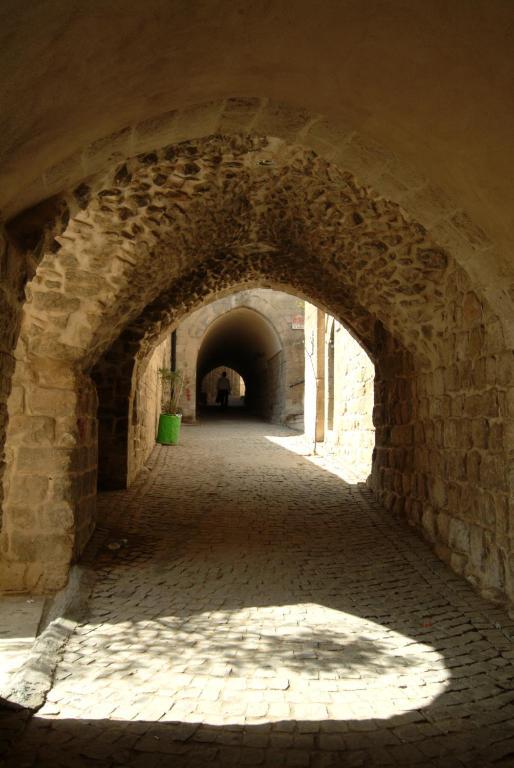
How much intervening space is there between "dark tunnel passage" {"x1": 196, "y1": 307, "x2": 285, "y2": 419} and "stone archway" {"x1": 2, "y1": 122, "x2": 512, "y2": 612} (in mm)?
10994

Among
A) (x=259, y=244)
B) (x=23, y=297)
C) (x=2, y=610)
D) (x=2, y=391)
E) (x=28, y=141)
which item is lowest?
(x=2, y=610)

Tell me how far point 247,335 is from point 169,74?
1827 centimetres

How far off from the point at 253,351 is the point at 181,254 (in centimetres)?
1575

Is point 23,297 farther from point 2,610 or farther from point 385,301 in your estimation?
point 385,301

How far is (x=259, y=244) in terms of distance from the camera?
21.5 feet

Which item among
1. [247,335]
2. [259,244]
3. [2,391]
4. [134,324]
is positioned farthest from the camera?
[247,335]

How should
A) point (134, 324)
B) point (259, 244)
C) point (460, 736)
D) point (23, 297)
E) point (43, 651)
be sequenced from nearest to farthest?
point (23, 297)
point (460, 736)
point (43, 651)
point (259, 244)
point (134, 324)

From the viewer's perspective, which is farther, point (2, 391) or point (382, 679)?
point (382, 679)

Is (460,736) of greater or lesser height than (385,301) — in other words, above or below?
below

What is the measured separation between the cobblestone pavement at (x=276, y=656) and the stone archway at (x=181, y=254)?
55 cm

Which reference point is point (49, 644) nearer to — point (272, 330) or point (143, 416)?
point (143, 416)

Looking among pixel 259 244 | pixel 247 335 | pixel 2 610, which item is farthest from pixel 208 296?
pixel 247 335

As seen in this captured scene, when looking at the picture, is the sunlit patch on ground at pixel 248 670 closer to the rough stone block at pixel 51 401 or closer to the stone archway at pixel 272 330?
the rough stone block at pixel 51 401

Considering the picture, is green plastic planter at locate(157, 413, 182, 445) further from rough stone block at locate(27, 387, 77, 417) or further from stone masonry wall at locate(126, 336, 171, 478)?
rough stone block at locate(27, 387, 77, 417)
